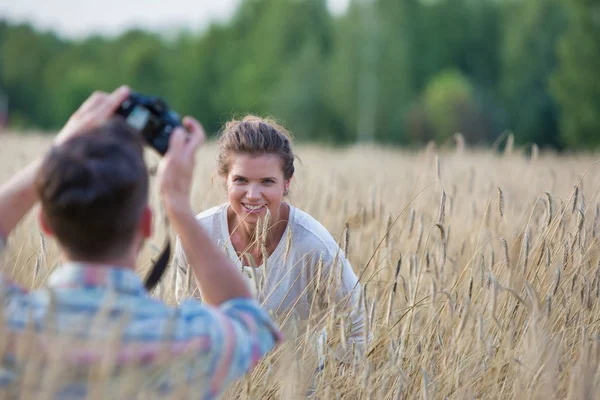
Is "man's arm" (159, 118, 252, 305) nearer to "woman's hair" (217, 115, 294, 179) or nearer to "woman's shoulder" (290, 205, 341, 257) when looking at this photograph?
"woman's shoulder" (290, 205, 341, 257)

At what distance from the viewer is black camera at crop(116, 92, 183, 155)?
1.57 meters

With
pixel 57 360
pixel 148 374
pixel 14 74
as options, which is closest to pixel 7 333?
pixel 57 360

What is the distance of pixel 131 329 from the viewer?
1340 millimetres

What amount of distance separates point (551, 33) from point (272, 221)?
31.0 meters

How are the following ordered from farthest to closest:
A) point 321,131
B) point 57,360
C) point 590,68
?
1. point 321,131
2. point 590,68
3. point 57,360

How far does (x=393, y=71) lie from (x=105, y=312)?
31.8m

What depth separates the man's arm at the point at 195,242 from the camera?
1.48 m

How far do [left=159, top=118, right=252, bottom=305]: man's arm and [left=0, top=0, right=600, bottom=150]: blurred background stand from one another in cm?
2366

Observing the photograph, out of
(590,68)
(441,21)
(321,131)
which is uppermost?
(441,21)

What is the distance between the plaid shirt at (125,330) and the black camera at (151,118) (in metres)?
0.32

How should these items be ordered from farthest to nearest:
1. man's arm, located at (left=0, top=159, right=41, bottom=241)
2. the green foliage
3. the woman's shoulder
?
the green foliage
the woman's shoulder
man's arm, located at (left=0, top=159, right=41, bottom=241)

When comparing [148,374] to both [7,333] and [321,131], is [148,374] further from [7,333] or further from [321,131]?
[321,131]

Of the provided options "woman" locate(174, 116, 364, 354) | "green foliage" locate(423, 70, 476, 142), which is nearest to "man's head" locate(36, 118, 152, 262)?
"woman" locate(174, 116, 364, 354)

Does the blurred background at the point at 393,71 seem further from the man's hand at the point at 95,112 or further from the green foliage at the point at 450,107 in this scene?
the man's hand at the point at 95,112
